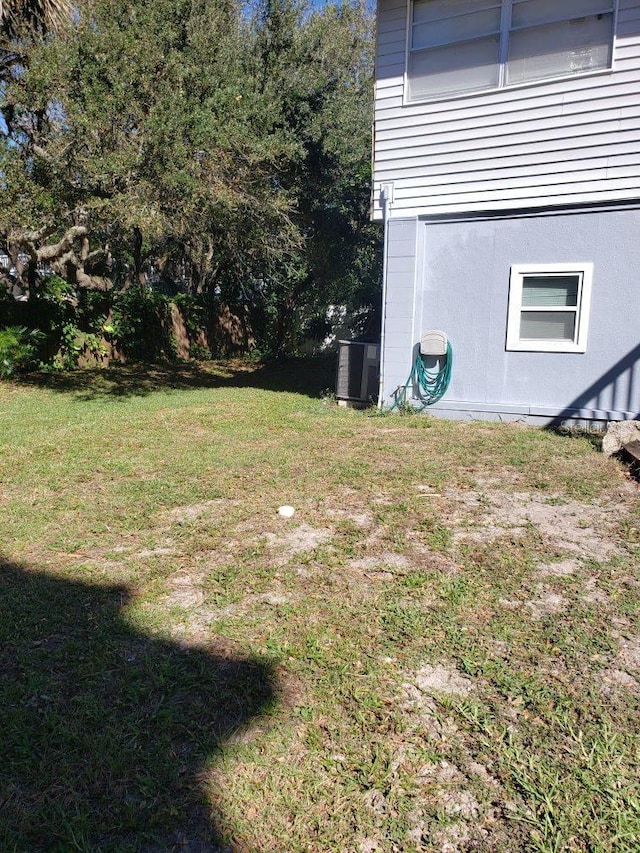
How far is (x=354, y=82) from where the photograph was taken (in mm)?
12719

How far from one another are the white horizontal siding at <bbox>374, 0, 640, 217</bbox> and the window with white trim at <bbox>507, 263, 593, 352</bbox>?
2.54 feet

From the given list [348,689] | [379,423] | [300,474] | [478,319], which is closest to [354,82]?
[478,319]

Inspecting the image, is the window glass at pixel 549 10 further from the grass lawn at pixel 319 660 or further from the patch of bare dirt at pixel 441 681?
the patch of bare dirt at pixel 441 681

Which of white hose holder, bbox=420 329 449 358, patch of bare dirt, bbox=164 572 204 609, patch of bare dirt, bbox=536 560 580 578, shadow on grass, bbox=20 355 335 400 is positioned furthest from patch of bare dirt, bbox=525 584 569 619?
shadow on grass, bbox=20 355 335 400

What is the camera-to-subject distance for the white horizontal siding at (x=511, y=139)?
6.50 metres

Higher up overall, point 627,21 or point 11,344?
point 627,21

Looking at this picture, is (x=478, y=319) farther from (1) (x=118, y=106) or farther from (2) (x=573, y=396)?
(1) (x=118, y=106)

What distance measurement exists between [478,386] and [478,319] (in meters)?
0.82

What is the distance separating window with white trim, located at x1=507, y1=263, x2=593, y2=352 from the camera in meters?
6.95

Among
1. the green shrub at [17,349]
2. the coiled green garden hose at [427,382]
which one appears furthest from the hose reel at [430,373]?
the green shrub at [17,349]

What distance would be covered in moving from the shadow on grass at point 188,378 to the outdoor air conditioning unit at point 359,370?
143 centimetres

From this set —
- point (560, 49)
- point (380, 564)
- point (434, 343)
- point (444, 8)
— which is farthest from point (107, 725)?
point (444, 8)

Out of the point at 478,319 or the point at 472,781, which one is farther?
the point at 478,319

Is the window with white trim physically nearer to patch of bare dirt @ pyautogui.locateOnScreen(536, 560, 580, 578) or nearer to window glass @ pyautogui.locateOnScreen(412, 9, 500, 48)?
window glass @ pyautogui.locateOnScreen(412, 9, 500, 48)
